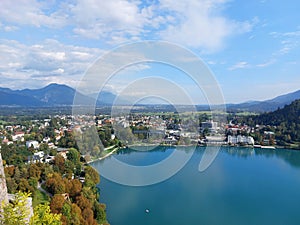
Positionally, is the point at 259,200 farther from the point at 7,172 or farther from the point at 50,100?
the point at 50,100

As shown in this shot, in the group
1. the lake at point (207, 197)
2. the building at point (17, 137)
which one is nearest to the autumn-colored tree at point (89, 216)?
the lake at point (207, 197)

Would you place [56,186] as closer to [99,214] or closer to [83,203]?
[83,203]

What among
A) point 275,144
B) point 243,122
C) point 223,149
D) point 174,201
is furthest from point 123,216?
point 243,122

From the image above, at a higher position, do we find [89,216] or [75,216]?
[75,216]

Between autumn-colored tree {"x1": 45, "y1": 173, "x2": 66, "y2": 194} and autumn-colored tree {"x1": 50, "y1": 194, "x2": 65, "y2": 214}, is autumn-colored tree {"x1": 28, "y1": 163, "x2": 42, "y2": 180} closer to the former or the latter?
autumn-colored tree {"x1": 45, "y1": 173, "x2": 66, "y2": 194}

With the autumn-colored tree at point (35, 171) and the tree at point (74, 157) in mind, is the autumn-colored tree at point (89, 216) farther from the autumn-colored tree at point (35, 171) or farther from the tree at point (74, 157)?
the tree at point (74, 157)

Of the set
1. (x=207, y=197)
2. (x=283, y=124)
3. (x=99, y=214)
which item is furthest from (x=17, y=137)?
(x=283, y=124)

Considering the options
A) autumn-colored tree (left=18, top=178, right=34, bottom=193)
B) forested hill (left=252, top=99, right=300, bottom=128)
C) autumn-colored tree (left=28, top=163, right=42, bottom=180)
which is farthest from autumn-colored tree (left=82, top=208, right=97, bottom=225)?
forested hill (left=252, top=99, right=300, bottom=128)
